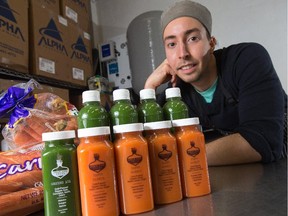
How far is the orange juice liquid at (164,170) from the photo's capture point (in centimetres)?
53

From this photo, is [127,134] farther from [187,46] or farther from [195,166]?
[187,46]

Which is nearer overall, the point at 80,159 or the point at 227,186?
the point at 80,159

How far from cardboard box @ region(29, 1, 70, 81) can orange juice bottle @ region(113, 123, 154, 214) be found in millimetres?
1222

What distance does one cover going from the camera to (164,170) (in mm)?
535

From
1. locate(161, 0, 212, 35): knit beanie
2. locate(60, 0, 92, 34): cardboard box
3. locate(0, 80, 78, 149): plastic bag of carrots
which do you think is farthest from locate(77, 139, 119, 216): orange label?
locate(60, 0, 92, 34): cardboard box

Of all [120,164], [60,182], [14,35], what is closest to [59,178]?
[60,182]

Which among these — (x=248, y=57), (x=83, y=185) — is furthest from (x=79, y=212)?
(x=248, y=57)

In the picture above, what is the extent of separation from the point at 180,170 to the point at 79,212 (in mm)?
217

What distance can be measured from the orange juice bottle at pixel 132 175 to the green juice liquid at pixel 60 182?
0.08 meters

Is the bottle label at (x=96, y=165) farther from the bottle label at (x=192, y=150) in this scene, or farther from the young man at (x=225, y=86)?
the young man at (x=225, y=86)

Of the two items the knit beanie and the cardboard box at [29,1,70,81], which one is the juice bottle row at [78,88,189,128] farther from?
the cardboard box at [29,1,70,81]

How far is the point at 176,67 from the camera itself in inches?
43.5

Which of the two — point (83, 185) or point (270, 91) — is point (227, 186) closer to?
point (83, 185)

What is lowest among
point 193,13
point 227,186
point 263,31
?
point 227,186
